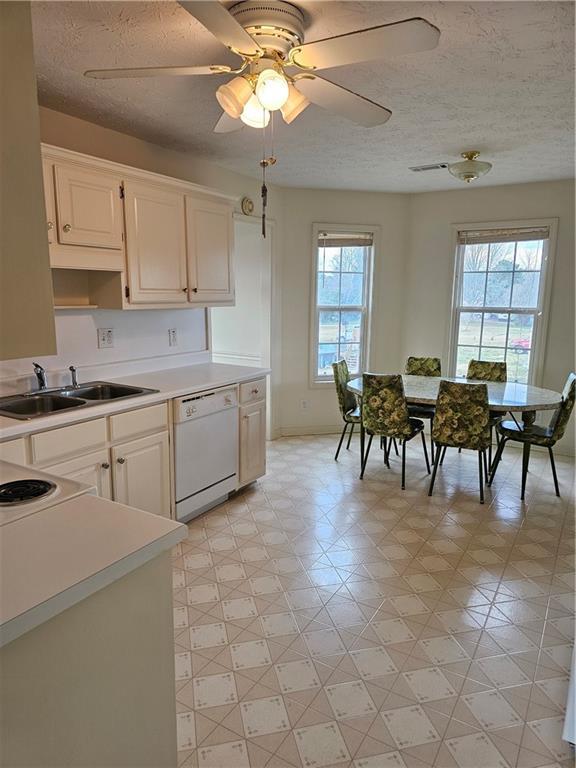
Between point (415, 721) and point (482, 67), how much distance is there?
2643 mm

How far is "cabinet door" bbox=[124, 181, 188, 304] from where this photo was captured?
2.87 m

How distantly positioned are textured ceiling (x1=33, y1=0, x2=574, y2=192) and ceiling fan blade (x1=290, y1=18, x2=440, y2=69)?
22 cm

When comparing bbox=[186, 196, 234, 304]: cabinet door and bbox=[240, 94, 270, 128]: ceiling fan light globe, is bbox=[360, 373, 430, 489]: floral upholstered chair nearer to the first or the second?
bbox=[186, 196, 234, 304]: cabinet door

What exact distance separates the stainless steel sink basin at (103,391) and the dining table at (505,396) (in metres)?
1.84

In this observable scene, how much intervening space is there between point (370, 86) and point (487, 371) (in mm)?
2780

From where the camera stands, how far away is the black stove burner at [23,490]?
4.35 feet

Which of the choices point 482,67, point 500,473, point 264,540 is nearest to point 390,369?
point 500,473

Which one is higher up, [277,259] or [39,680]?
[277,259]

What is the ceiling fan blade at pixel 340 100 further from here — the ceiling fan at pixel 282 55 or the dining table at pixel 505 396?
the dining table at pixel 505 396

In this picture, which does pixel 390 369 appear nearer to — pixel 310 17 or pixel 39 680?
pixel 310 17

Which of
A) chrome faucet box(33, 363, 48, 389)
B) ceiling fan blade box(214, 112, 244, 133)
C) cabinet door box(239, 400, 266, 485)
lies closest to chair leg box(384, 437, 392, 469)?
cabinet door box(239, 400, 266, 485)

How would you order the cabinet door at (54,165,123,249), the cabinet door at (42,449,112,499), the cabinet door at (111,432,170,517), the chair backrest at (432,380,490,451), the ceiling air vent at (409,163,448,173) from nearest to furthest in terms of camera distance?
1. the cabinet door at (42,449,112,499)
2. the cabinet door at (54,165,123,249)
3. the cabinet door at (111,432,170,517)
4. the chair backrest at (432,380,490,451)
5. the ceiling air vent at (409,163,448,173)

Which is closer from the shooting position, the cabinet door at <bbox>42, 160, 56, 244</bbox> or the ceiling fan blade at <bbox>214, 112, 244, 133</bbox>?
the ceiling fan blade at <bbox>214, 112, 244, 133</bbox>

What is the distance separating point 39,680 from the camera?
0.99 metres
